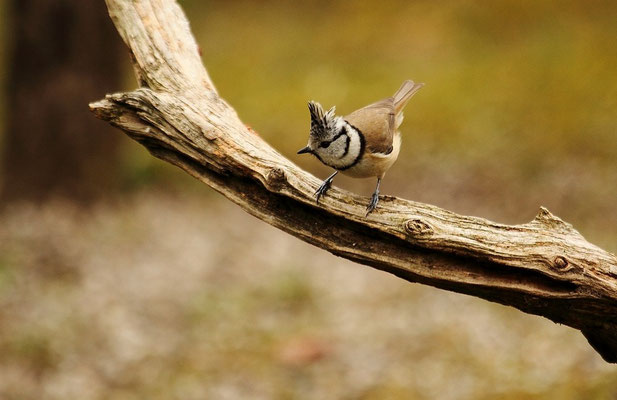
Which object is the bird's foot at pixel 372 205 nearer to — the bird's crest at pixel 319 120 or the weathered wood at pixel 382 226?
the weathered wood at pixel 382 226

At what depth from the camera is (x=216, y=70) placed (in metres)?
12.3

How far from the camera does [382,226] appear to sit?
10.1 ft

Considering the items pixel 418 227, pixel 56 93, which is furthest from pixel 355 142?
pixel 56 93

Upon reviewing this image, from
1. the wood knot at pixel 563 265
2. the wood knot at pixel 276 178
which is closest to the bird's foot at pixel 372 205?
the wood knot at pixel 276 178

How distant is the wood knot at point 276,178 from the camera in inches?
123

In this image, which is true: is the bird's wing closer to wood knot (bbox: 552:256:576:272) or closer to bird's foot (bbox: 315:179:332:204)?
bird's foot (bbox: 315:179:332:204)

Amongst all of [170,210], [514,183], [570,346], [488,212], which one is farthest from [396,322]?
[170,210]

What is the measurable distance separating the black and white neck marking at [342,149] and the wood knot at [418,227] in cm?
66

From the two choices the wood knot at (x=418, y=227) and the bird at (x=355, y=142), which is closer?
the wood knot at (x=418, y=227)

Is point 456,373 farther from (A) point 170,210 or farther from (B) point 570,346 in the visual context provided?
(A) point 170,210

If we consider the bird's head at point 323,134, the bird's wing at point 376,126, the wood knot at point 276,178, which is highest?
the bird's wing at point 376,126

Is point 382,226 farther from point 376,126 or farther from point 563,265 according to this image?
point 376,126

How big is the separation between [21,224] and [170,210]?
165 centimetres

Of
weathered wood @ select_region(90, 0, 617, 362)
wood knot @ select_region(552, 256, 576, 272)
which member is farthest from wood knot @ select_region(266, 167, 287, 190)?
wood knot @ select_region(552, 256, 576, 272)
